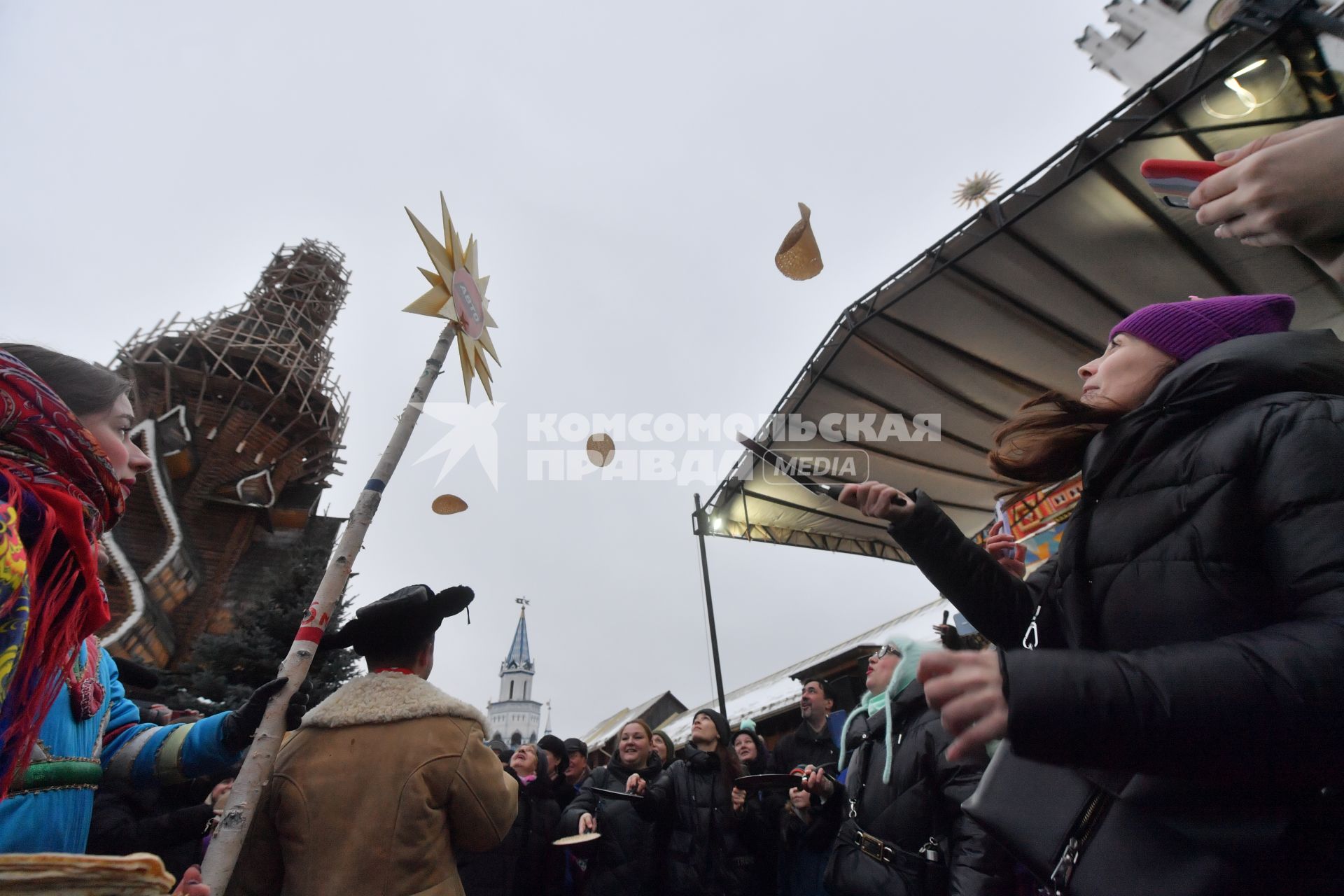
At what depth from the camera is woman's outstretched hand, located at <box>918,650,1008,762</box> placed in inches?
34.3

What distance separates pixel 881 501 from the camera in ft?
5.65

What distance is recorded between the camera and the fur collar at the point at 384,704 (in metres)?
2.31

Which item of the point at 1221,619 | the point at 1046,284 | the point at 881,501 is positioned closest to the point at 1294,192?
the point at 1221,619

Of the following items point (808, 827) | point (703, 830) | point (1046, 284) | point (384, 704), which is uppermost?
point (1046, 284)

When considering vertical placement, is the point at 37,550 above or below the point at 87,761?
above

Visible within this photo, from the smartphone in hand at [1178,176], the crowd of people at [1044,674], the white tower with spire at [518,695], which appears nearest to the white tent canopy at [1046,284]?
the crowd of people at [1044,674]

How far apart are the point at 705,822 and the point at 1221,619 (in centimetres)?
434

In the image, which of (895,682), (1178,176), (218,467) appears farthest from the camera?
(218,467)

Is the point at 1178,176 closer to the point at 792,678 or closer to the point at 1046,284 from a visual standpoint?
the point at 1046,284

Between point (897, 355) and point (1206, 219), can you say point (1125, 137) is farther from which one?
point (1206, 219)

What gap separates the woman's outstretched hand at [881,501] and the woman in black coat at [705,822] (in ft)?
12.2

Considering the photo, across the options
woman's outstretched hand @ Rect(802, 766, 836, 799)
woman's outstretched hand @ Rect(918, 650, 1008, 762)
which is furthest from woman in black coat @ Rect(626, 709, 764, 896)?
woman's outstretched hand @ Rect(918, 650, 1008, 762)

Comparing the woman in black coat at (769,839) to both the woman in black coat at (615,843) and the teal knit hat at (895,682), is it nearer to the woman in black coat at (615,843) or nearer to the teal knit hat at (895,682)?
the woman in black coat at (615,843)

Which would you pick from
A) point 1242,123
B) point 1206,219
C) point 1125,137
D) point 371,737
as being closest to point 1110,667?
point 1206,219
